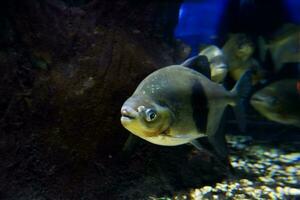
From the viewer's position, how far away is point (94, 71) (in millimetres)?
3352

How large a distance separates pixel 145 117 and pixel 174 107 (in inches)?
11.1

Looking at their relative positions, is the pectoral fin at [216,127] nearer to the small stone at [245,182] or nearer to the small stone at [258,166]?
the small stone at [245,182]

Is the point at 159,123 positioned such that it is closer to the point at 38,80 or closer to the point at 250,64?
the point at 38,80

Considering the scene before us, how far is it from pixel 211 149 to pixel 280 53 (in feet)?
8.83

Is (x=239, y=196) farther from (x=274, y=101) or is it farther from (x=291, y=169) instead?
(x=274, y=101)

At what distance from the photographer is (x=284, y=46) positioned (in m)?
5.33

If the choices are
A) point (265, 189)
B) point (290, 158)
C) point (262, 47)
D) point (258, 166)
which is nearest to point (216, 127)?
point (265, 189)

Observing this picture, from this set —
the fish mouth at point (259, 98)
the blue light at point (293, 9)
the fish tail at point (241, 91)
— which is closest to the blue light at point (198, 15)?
the blue light at point (293, 9)

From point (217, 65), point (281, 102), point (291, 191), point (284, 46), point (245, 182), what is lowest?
point (291, 191)

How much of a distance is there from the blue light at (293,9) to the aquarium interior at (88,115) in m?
4.12

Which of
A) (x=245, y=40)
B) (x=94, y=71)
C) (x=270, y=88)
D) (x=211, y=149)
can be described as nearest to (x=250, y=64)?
(x=245, y=40)

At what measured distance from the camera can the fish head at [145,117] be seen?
2025mm

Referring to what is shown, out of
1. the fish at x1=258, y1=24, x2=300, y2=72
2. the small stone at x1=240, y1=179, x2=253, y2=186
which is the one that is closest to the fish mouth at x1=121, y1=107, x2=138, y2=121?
the small stone at x1=240, y1=179, x2=253, y2=186

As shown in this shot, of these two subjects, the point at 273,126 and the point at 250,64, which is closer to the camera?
the point at 250,64
